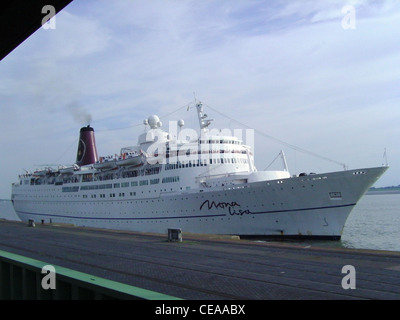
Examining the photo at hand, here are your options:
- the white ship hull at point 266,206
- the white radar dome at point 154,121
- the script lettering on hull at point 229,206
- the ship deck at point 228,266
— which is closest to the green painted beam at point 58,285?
the ship deck at point 228,266

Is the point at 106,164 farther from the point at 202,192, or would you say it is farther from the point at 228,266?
the point at 228,266

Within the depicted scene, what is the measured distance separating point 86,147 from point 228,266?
116 ft

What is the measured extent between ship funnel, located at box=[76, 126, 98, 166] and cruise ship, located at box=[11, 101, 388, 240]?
2483mm

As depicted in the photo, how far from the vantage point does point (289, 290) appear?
772 centimetres

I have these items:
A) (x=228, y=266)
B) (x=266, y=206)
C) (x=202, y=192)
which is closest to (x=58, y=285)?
(x=228, y=266)

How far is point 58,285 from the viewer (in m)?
4.14

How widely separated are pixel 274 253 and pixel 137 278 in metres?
5.46

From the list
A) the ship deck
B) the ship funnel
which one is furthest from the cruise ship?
the ship deck

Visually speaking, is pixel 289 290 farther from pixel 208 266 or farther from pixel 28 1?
pixel 28 1

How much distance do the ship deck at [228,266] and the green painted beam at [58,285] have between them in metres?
3.17

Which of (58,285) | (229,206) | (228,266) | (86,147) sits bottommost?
(228,266)

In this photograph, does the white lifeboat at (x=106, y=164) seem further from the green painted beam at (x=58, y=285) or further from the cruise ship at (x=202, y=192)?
the green painted beam at (x=58, y=285)
